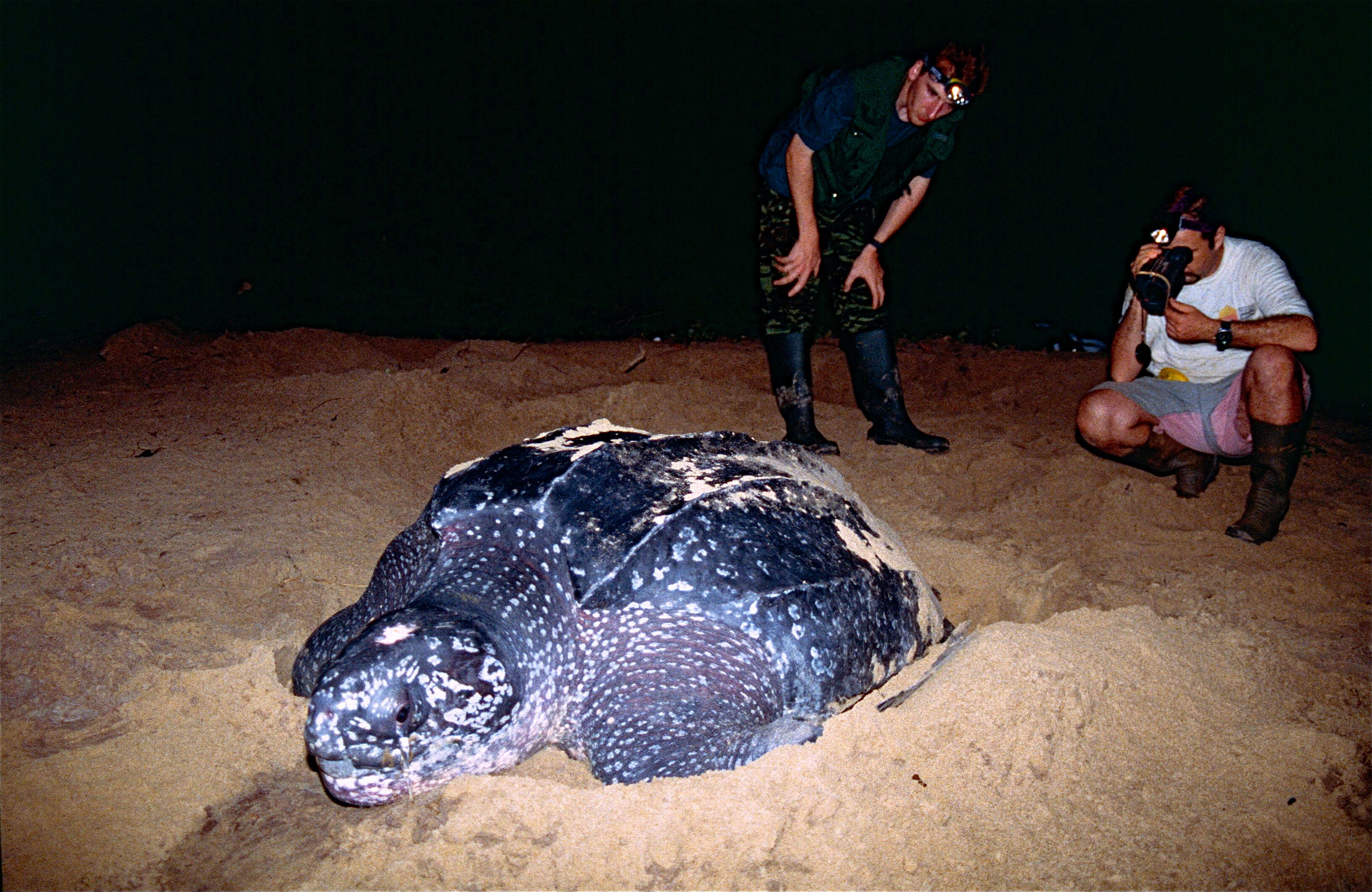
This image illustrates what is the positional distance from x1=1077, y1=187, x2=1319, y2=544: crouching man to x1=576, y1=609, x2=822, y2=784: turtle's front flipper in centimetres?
212

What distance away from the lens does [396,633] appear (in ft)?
4.20

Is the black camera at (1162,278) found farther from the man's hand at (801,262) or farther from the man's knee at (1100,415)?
the man's hand at (801,262)

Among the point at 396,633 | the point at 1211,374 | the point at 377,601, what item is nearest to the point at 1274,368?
the point at 1211,374

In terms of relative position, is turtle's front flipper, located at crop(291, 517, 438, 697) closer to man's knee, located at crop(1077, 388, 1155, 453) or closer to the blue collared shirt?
the blue collared shirt

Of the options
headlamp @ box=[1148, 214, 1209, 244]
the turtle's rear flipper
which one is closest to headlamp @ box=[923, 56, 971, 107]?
headlamp @ box=[1148, 214, 1209, 244]

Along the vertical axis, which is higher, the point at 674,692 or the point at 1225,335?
the point at 1225,335

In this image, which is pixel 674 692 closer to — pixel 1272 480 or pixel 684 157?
pixel 1272 480

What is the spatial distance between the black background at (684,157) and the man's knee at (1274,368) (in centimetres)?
566

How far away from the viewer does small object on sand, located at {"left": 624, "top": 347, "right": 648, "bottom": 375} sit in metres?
4.16

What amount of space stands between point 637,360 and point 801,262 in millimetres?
1559

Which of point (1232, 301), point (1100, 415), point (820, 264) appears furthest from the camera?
point (820, 264)

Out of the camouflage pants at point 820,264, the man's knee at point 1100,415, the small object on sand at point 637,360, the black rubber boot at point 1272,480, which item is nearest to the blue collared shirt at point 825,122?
the camouflage pants at point 820,264

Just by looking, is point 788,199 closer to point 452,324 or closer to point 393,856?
point 393,856

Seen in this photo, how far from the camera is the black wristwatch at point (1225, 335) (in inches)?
97.0
